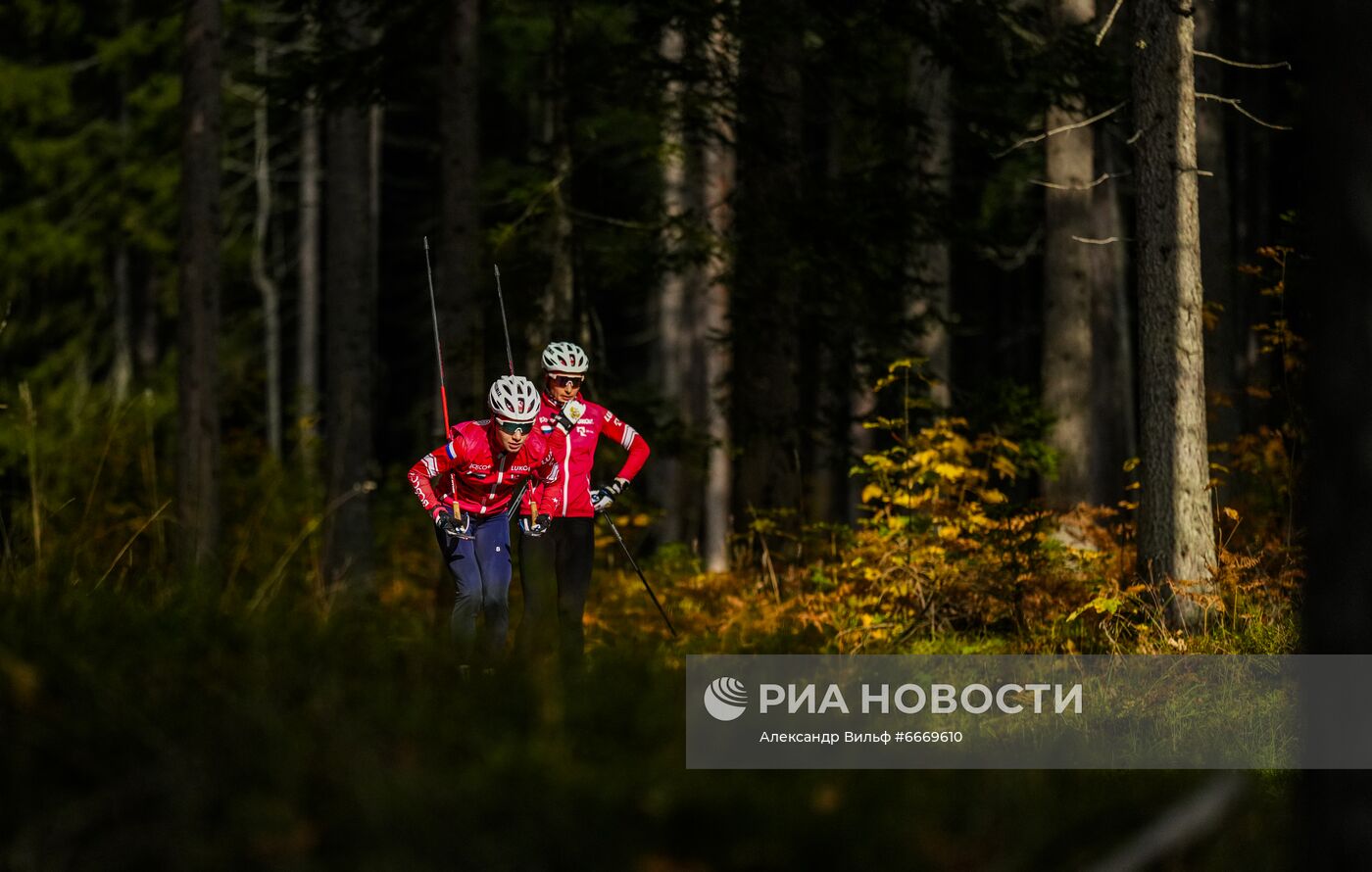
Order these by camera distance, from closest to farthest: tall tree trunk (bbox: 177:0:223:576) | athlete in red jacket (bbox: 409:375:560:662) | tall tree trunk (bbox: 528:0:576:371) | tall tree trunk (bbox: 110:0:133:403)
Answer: athlete in red jacket (bbox: 409:375:560:662) < tall tree trunk (bbox: 177:0:223:576) < tall tree trunk (bbox: 528:0:576:371) < tall tree trunk (bbox: 110:0:133:403)

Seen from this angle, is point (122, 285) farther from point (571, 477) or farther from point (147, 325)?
point (571, 477)

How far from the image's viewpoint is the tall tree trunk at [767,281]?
15.7m

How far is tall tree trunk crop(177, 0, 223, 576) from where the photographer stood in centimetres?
1459

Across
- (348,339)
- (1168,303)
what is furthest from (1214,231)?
(348,339)

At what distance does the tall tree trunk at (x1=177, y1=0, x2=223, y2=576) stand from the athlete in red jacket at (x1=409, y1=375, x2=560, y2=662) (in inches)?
189

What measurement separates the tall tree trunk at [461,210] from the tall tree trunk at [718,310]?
2534 mm

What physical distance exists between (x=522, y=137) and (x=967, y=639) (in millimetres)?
27864

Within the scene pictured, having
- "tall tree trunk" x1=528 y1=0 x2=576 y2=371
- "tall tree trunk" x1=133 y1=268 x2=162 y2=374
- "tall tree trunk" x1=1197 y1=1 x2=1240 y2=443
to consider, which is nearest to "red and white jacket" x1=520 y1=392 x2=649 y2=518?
"tall tree trunk" x1=528 y1=0 x2=576 y2=371

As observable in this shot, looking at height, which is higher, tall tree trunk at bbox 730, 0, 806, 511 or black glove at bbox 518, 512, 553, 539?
tall tree trunk at bbox 730, 0, 806, 511

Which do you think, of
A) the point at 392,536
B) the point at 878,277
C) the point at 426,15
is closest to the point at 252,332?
the point at 392,536

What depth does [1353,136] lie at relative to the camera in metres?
5.22

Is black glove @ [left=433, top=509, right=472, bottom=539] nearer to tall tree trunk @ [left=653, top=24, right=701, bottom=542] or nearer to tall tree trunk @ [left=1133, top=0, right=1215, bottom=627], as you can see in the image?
tall tree trunk @ [left=1133, top=0, right=1215, bottom=627]

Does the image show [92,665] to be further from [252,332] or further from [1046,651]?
[252,332]

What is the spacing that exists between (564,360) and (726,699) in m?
3.67
